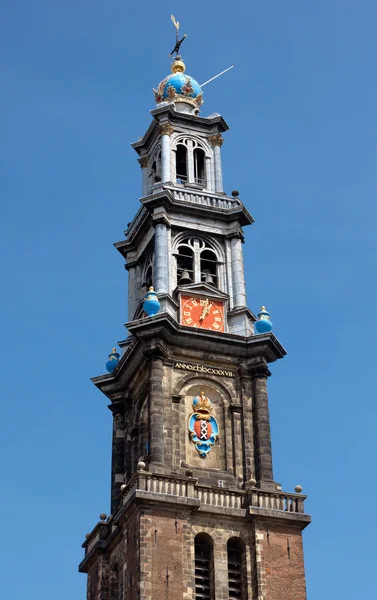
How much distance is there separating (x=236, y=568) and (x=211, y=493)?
379cm

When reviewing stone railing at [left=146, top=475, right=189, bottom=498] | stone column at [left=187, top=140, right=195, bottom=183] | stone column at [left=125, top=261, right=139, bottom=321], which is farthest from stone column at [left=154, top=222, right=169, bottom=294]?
stone railing at [left=146, top=475, right=189, bottom=498]

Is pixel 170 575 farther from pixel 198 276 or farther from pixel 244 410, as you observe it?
pixel 198 276

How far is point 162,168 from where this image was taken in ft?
249

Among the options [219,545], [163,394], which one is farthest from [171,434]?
[219,545]

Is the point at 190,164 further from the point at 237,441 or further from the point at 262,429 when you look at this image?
the point at 237,441

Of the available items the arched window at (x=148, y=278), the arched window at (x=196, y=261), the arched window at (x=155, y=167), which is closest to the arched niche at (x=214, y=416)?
the arched window at (x=196, y=261)

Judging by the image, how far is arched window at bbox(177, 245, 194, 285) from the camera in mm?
71750

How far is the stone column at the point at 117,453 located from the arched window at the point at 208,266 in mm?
8538

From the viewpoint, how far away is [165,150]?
7631 centimetres

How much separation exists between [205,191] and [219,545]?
2277cm

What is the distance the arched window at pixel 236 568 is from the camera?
60.8 m

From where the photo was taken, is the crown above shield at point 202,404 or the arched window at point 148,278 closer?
the crown above shield at point 202,404

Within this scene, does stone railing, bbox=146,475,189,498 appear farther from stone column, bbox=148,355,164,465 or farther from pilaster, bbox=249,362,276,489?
pilaster, bbox=249,362,276,489

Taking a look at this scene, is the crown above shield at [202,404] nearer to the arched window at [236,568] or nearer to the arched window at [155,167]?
the arched window at [236,568]
